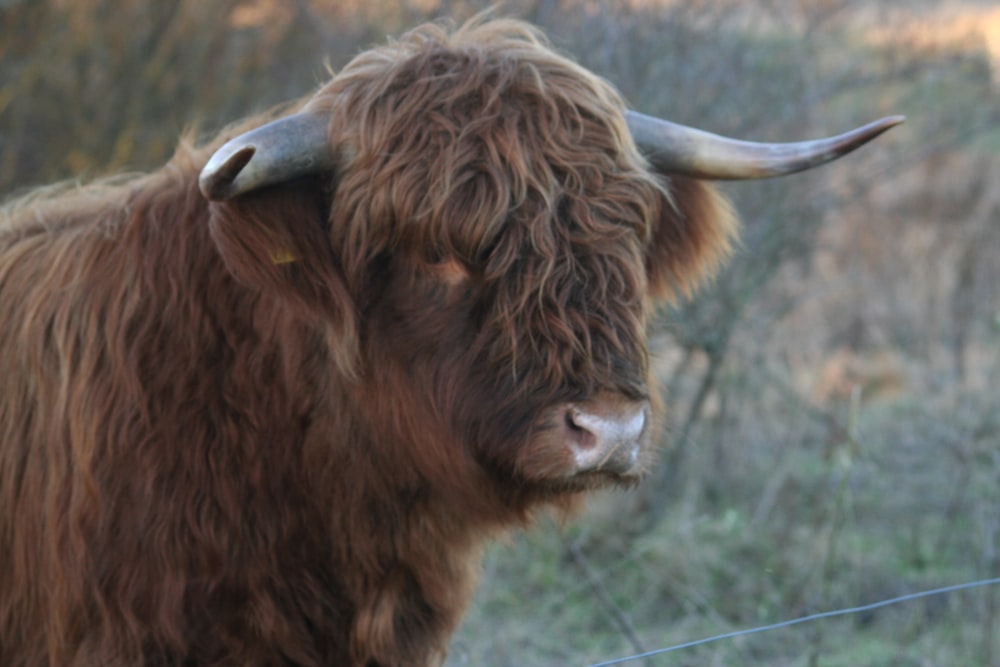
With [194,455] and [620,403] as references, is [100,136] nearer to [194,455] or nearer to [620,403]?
[194,455]

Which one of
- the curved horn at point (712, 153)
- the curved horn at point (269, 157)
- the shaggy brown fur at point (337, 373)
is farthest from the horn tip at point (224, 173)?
the curved horn at point (712, 153)

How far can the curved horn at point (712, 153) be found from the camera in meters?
3.27

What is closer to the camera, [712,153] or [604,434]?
[604,434]

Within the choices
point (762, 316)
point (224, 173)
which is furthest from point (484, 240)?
point (762, 316)

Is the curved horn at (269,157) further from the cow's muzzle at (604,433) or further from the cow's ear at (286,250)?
the cow's muzzle at (604,433)

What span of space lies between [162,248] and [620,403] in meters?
1.26

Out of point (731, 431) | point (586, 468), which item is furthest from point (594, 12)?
point (586, 468)

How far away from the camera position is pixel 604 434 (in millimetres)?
2758

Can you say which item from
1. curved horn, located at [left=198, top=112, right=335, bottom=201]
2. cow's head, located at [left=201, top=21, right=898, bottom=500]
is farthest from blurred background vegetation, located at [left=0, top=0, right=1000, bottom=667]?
curved horn, located at [left=198, top=112, right=335, bottom=201]

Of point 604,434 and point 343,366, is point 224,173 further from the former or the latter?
point 604,434

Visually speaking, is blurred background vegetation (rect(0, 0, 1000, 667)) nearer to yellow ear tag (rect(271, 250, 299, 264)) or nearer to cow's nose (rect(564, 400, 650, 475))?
cow's nose (rect(564, 400, 650, 475))

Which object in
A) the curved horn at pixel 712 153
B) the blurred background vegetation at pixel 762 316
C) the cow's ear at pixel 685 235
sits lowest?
the blurred background vegetation at pixel 762 316

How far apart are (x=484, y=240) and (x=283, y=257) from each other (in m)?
0.47

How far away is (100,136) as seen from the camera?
27.5 ft
